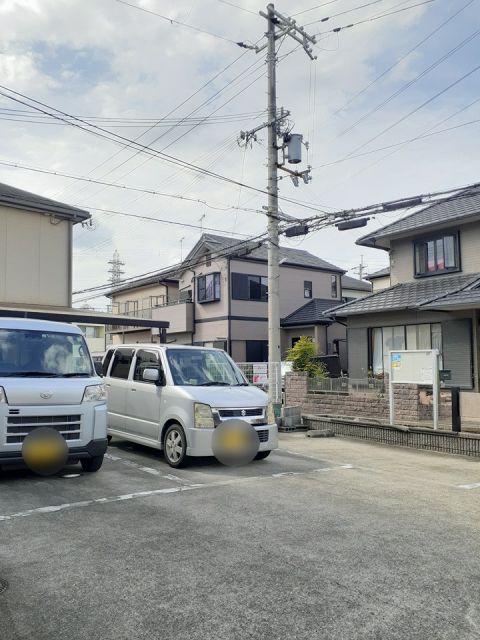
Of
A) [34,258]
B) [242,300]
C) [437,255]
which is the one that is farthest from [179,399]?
[242,300]

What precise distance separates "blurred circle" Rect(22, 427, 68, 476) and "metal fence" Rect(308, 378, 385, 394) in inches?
351

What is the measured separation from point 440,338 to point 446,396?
2.97 m

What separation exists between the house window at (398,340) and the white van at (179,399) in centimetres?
910

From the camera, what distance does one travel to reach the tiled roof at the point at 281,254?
97.2ft

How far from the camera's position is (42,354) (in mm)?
7551

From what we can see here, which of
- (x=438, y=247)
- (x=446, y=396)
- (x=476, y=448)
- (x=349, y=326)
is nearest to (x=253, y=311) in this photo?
(x=349, y=326)

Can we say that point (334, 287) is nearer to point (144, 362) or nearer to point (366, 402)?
point (366, 402)

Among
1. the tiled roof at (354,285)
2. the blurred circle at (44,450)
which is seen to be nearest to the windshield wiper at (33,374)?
the blurred circle at (44,450)

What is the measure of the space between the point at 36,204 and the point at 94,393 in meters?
11.9

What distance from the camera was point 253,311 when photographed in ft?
96.7

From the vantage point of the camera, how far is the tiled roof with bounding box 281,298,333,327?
1095 inches

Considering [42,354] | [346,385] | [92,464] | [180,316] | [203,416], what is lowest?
[92,464]

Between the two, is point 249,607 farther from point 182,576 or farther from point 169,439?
point 169,439

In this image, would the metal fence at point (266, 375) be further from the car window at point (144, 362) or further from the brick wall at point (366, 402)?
the car window at point (144, 362)
